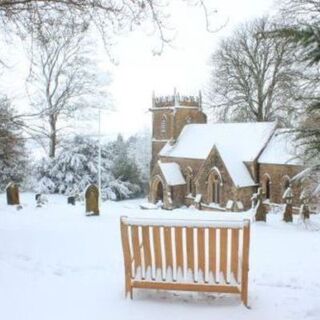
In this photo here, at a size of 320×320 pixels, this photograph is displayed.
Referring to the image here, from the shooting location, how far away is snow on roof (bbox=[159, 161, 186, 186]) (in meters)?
37.8

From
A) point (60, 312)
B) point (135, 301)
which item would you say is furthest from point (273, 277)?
point (60, 312)

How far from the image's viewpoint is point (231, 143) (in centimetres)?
3519

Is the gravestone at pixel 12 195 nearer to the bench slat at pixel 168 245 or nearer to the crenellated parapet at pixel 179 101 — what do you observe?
the bench slat at pixel 168 245

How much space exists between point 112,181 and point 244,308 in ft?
107

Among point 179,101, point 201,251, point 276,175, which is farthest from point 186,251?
point 179,101

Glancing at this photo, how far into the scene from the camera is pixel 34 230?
10133 millimetres

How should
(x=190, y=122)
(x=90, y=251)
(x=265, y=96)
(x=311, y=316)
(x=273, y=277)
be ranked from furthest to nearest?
(x=190, y=122)
(x=265, y=96)
(x=90, y=251)
(x=273, y=277)
(x=311, y=316)

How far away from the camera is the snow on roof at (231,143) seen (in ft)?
108

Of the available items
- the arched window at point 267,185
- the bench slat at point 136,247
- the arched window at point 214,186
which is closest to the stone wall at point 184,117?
the arched window at point 214,186

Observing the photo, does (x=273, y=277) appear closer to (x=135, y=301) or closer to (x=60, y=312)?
(x=135, y=301)

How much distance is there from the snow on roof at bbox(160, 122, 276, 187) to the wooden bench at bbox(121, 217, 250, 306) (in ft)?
90.9

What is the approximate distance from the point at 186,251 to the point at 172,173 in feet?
111

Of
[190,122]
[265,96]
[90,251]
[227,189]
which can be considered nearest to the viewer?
[90,251]

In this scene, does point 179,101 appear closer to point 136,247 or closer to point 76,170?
point 76,170
